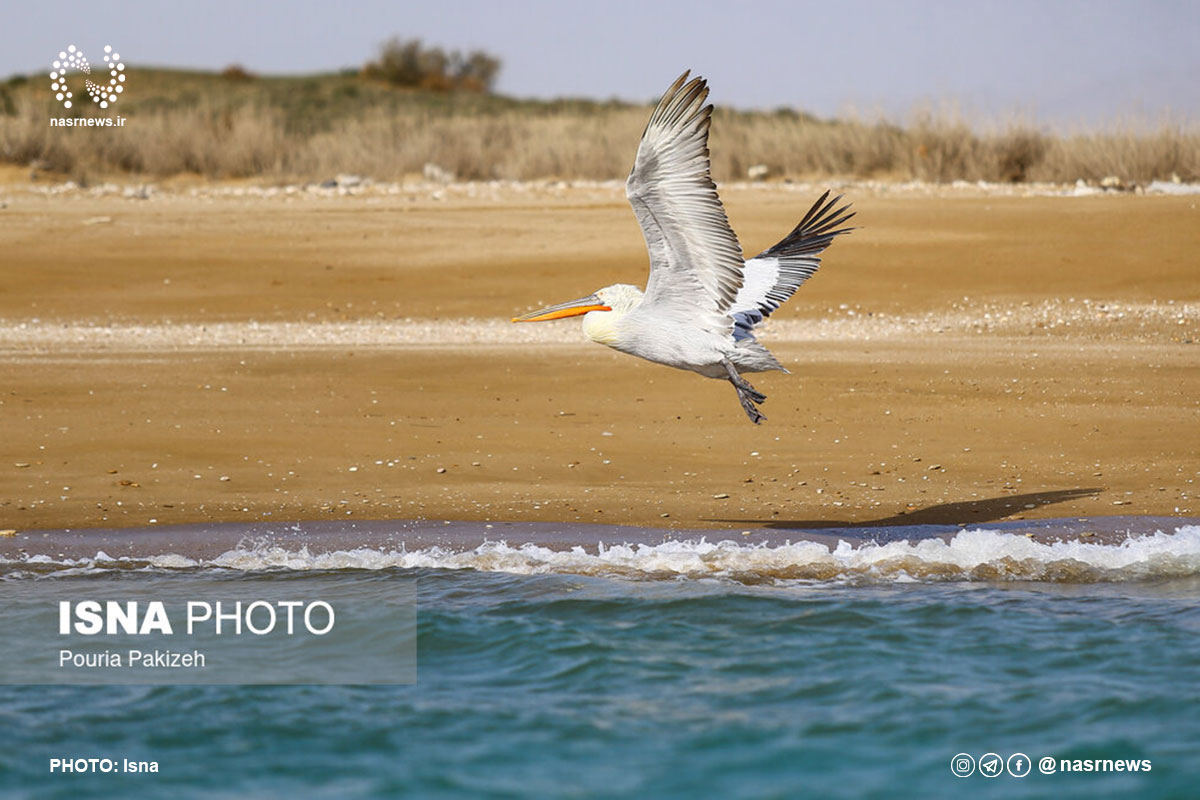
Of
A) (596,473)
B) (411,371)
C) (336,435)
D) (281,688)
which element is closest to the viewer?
(281,688)

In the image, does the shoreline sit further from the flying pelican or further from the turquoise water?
the flying pelican

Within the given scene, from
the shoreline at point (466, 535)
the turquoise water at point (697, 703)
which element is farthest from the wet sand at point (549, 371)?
the turquoise water at point (697, 703)

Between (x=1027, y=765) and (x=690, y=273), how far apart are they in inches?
108

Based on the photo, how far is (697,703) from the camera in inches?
206

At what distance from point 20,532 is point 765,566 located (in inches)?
141

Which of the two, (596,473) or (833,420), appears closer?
(596,473)

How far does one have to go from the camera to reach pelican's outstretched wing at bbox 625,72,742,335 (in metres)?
6.08

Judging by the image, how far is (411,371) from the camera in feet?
36.1

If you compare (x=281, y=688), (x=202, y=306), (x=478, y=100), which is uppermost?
(x=478, y=100)

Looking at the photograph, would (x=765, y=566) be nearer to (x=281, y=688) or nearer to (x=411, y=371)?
(x=281, y=688)

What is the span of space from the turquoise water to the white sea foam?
0.31ft

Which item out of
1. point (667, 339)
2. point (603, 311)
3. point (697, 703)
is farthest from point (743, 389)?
point (697, 703)

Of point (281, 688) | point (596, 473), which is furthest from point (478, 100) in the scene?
point (281, 688)

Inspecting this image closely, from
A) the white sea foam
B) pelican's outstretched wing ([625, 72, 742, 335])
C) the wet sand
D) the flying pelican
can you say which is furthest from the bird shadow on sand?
pelican's outstretched wing ([625, 72, 742, 335])
